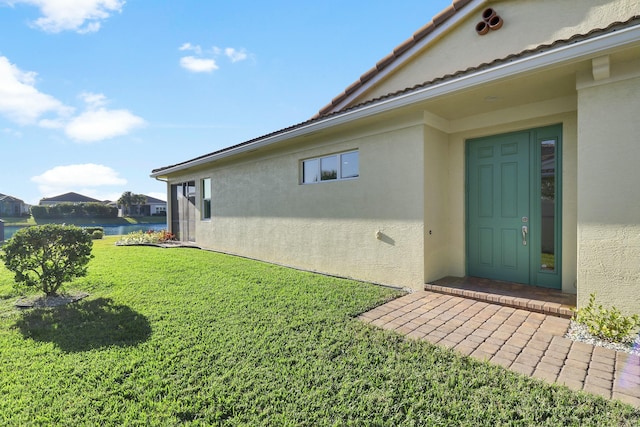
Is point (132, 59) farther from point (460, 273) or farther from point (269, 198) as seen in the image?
point (460, 273)

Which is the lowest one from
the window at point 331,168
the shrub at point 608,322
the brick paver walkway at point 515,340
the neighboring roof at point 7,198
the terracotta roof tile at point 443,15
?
the brick paver walkway at point 515,340

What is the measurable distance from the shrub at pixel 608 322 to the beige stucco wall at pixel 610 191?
0.18 m

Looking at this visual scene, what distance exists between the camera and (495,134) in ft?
20.2

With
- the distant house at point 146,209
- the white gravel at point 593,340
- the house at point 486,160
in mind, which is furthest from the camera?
the distant house at point 146,209

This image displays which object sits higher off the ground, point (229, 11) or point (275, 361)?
point (229, 11)

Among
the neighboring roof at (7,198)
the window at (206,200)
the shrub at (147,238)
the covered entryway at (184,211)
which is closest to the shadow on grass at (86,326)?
the window at (206,200)

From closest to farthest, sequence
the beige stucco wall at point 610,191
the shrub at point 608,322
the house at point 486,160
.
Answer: the shrub at point 608,322 < the beige stucco wall at point 610,191 < the house at point 486,160

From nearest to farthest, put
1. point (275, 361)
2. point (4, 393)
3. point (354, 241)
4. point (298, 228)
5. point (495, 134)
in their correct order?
point (4, 393), point (275, 361), point (495, 134), point (354, 241), point (298, 228)

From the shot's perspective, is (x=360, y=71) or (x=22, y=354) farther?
(x=360, y=71)

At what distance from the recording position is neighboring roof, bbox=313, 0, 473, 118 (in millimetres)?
7266

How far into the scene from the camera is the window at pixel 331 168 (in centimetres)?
733

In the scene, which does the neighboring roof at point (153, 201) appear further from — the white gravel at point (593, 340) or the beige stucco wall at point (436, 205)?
the white gravel at point (593, 340)

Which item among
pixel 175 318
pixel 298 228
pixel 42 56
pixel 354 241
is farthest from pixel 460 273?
pixel 42 56

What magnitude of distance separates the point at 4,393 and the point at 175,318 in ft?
6.49
